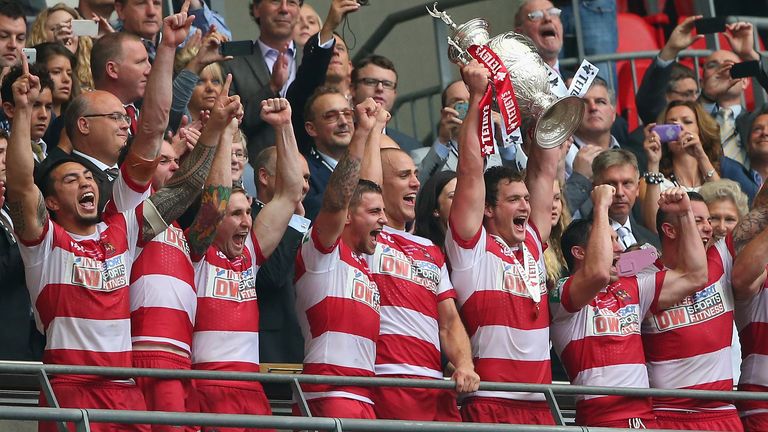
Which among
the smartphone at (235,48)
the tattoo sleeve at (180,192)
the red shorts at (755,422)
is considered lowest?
the red shorts at (755,422)

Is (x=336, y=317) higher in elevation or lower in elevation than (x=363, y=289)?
lower

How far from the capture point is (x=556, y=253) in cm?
882

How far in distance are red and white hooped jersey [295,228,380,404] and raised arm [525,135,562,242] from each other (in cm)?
112

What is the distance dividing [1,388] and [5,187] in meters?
0.89

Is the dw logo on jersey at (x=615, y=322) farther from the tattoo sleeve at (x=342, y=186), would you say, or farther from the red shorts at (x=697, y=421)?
the tattoo sleeve at (x=342, y=186)

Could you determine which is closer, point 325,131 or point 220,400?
point 220,400

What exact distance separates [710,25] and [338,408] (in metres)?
4.84

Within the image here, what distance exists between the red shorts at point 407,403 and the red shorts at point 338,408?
149 mm

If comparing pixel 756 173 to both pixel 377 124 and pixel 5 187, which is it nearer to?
pixel 377 124

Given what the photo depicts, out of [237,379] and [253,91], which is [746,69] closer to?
[253,91]

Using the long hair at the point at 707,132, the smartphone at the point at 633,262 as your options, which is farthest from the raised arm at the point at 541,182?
the long hair at the point at 707,132

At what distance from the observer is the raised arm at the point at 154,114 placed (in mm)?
7012

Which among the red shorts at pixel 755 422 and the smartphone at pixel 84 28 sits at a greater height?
the smartphone at pixel 84 28

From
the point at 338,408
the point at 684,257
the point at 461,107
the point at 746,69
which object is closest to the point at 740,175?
the point at 746,69
